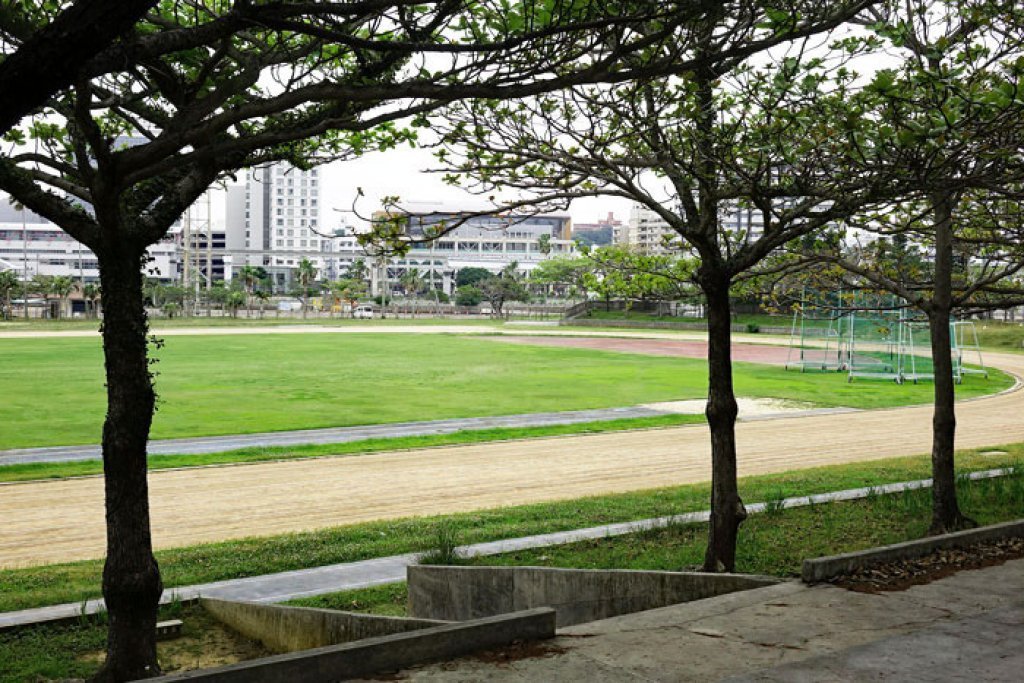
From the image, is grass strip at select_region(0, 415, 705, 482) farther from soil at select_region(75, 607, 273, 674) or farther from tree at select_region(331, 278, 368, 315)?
tree at select_region(331, 278, 368, 315)

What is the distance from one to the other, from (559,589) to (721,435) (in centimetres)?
201

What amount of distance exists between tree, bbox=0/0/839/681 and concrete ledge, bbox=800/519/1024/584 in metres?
4.03

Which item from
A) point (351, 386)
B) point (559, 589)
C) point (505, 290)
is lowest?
point (351, 386)

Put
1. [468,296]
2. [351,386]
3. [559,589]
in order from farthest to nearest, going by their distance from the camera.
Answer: [468,296] < [351,386] < [559,589]

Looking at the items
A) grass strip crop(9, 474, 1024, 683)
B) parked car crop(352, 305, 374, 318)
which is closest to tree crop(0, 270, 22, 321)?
parked car crop(352, 305, 374, 318)

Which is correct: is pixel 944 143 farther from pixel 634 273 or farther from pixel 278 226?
pixel 278 226

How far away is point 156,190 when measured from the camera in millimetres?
7062

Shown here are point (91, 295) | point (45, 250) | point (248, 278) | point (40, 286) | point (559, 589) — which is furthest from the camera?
point (45, 250)

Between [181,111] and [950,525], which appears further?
[950,525]

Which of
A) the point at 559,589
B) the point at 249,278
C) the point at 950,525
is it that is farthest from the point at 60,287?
the point at 950,525

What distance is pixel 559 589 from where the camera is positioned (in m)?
8.61

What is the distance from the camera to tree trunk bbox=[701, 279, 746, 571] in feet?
29.0

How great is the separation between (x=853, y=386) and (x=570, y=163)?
3091 cm

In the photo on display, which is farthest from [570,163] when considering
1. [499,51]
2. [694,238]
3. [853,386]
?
[853,386]
